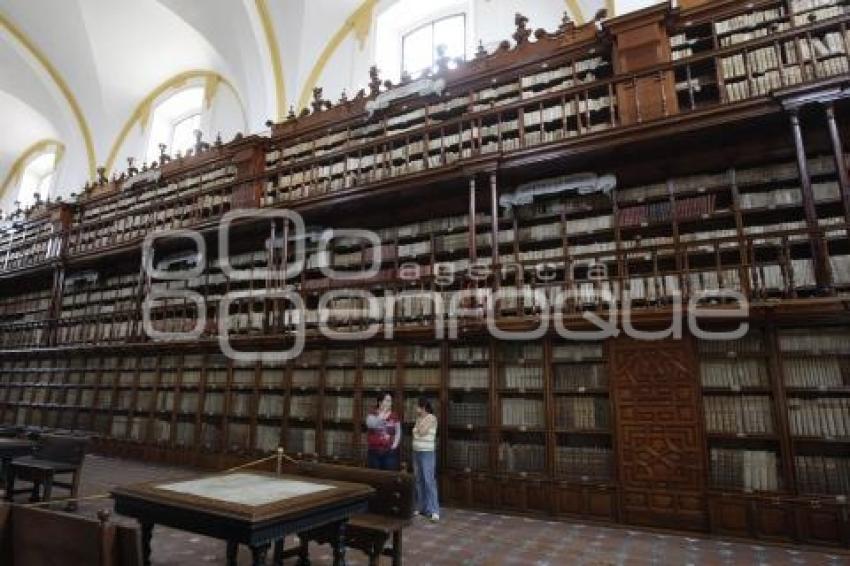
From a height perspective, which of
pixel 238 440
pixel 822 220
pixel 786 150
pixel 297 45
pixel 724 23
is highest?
pixel 297 45

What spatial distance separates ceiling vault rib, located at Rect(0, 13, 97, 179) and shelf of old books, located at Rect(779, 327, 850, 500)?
14.5 m

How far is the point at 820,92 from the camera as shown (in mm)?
4328

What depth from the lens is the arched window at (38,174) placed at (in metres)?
15.3

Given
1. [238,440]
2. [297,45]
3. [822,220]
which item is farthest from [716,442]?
[297,45]

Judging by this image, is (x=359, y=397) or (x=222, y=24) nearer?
(x=359, y=397)

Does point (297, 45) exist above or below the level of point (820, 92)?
above

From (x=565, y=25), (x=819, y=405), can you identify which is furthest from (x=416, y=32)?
(x=819, y=405)

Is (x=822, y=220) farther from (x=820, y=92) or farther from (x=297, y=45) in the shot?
(x=297, y=45)

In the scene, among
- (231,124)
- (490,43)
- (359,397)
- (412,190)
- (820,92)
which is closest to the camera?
(820,92)

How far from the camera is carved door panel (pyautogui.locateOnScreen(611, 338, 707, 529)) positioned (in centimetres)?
423

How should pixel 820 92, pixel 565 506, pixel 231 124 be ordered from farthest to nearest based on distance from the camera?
1. pixel 231 124
2. pixel 565 506
3. pixel 820 92

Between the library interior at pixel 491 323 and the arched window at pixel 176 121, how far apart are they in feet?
10.7

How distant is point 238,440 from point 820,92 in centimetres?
715

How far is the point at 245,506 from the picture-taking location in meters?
2.13
